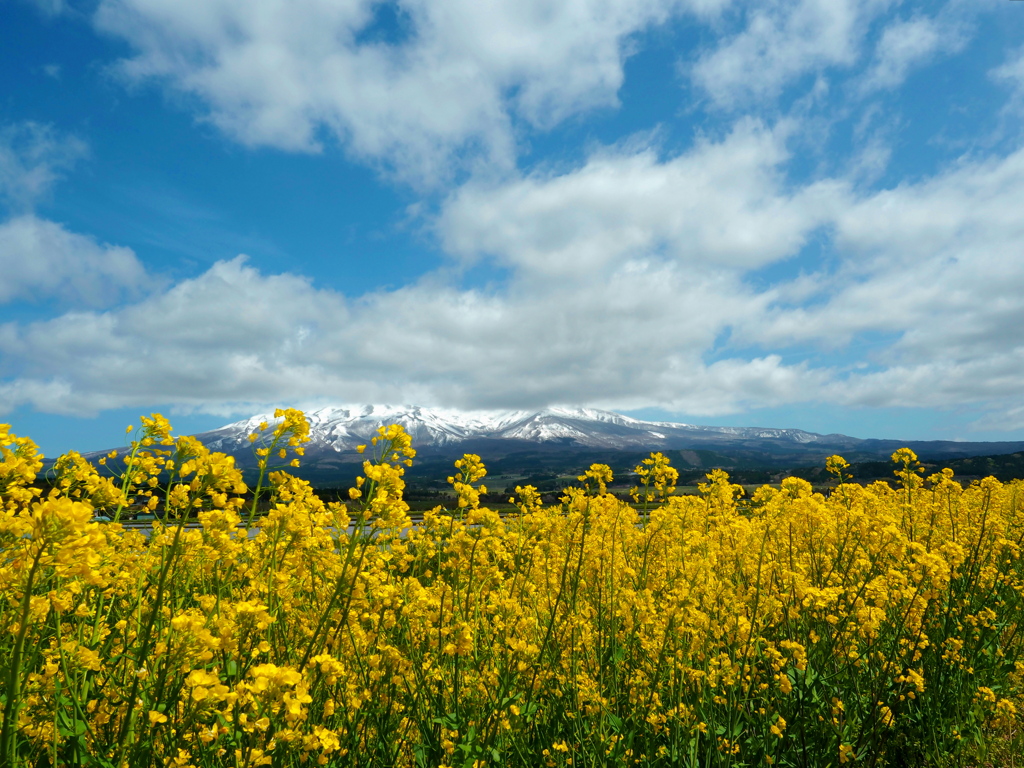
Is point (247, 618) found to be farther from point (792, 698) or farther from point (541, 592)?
point (792, 698)

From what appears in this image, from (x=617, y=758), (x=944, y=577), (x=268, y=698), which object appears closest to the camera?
(x=268, y=698)

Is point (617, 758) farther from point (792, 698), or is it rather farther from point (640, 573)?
point (640, 573)

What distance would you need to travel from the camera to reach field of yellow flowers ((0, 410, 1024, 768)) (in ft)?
7.98

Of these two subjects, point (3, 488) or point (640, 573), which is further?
point (640, 573)

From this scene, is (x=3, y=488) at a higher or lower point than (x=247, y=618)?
higher

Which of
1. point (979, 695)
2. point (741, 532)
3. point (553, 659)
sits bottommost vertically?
point (979, 695)

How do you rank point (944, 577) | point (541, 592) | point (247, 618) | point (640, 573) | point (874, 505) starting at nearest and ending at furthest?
point (247, 618)
point (944, 577)
point (541, 592)
point (640, 573)
point (874, 505)

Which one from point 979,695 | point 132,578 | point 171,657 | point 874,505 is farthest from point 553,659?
point 874,505

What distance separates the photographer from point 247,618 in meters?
2.74

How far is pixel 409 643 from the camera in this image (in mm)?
4164

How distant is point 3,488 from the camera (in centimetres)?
281

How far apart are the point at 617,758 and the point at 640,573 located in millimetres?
3265

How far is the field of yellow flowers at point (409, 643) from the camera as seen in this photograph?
2432 millimetres

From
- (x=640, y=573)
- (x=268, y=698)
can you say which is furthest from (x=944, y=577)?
(x=268, y=698)
